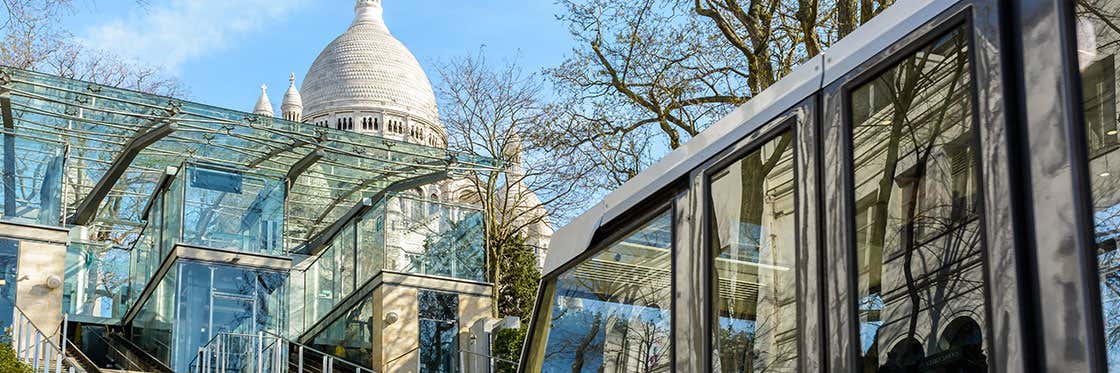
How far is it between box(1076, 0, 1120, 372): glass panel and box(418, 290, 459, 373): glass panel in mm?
22870

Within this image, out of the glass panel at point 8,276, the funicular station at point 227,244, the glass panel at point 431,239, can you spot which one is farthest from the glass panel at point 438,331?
the glass panel at point 8,276

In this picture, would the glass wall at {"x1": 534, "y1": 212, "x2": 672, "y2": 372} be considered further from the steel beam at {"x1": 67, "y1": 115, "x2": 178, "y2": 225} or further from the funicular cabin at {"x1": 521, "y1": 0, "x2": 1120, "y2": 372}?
the steel beam at {"x1": 67, "y1": 115, "x2": 178, "y2": 225}

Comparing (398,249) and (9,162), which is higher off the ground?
(9,162)

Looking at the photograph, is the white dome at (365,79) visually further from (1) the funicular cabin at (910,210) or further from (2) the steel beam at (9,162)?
(1) the funicular cabin at (910,210)

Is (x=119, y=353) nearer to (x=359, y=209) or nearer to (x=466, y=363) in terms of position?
(x=359, y=209)

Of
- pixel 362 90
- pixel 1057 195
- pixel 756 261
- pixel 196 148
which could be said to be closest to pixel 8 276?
pixel 196 148

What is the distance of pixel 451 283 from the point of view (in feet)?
85.6

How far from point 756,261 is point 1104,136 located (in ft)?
5.25

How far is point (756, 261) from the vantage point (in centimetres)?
436

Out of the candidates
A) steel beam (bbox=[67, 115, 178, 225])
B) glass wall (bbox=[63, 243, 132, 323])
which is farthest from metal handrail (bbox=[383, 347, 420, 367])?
steel beam (bbox=[67, 115, 178, 225])

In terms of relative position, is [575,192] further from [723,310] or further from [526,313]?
[723,310]

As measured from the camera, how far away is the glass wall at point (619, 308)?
5098mm

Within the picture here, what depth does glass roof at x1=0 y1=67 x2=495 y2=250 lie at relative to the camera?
21.9 meters

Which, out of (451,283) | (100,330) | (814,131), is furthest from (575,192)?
(814,131)
